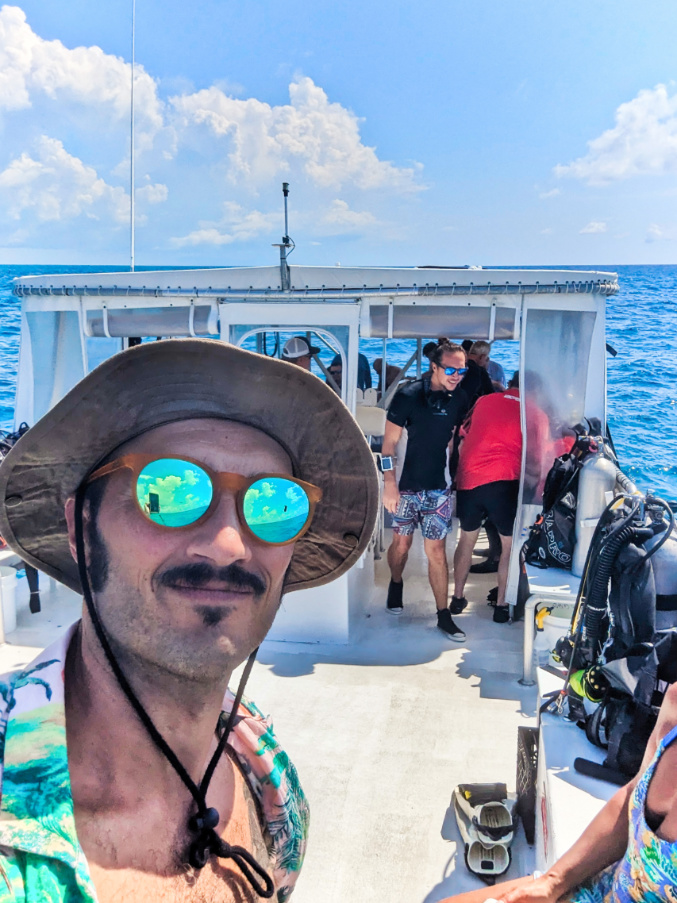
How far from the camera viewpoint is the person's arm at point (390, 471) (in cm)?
480

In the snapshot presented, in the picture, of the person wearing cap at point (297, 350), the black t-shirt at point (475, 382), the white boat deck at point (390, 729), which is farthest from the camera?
the black t-shirt at point (475, 382)

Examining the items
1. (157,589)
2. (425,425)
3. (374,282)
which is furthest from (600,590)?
(374,282)

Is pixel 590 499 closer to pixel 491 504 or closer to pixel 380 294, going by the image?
pixel 491 504

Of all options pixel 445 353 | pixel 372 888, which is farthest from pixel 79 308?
pixel 372 888

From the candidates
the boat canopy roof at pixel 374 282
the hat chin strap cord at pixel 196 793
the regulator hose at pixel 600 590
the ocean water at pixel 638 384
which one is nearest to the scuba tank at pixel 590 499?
the boat canopy roof at pixel 374 282

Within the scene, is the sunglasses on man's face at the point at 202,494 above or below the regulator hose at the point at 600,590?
above

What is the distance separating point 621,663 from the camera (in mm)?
2396

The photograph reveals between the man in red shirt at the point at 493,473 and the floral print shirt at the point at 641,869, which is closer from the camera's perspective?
the floral print shirt at the point at 641,869

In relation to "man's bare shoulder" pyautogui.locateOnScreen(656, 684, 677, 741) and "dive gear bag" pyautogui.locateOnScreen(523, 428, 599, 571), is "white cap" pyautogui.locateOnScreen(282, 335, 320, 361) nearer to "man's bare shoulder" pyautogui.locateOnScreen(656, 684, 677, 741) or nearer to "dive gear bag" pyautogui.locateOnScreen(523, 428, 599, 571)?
"dive gear bag" pyautogui.locateOnScreen(523, 428, 599, 571)

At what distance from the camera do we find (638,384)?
23.2 meters

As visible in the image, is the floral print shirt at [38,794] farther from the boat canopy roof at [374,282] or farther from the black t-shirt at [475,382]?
the black t-shirt at [475,382]

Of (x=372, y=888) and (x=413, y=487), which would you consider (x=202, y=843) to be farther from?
(x=413, y=487)

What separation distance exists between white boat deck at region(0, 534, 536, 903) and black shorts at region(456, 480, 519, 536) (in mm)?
690

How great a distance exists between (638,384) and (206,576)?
2437 cm
